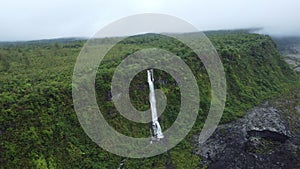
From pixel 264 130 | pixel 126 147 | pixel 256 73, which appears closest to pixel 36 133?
pixel 126 147

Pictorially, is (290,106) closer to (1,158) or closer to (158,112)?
(158,112)

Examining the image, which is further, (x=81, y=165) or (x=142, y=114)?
(x=142, y=114)

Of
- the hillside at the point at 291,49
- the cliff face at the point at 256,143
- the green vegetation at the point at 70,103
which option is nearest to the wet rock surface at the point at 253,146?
the cliff face at the point at 256,143

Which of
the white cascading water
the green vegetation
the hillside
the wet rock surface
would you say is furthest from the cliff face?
the hillside

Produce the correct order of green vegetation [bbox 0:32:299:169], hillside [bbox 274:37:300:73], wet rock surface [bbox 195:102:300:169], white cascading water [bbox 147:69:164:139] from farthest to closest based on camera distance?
hillside [bbox 274:37:300:73] → white cascading water [bbox 147:69:164:139] → wet rock surface [bbox 195:102:300:169] → green vegetation [bbox 0:32:299:169]

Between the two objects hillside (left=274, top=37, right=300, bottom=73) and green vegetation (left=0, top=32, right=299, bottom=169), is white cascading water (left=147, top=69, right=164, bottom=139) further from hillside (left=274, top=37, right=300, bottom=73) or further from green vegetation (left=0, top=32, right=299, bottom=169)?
hillside (left=274, top=37, right=300, bottom=73)

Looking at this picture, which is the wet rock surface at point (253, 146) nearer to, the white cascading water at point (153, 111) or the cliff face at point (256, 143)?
the cliff face at point (256, 143)

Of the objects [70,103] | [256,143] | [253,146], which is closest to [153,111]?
[70,103]
